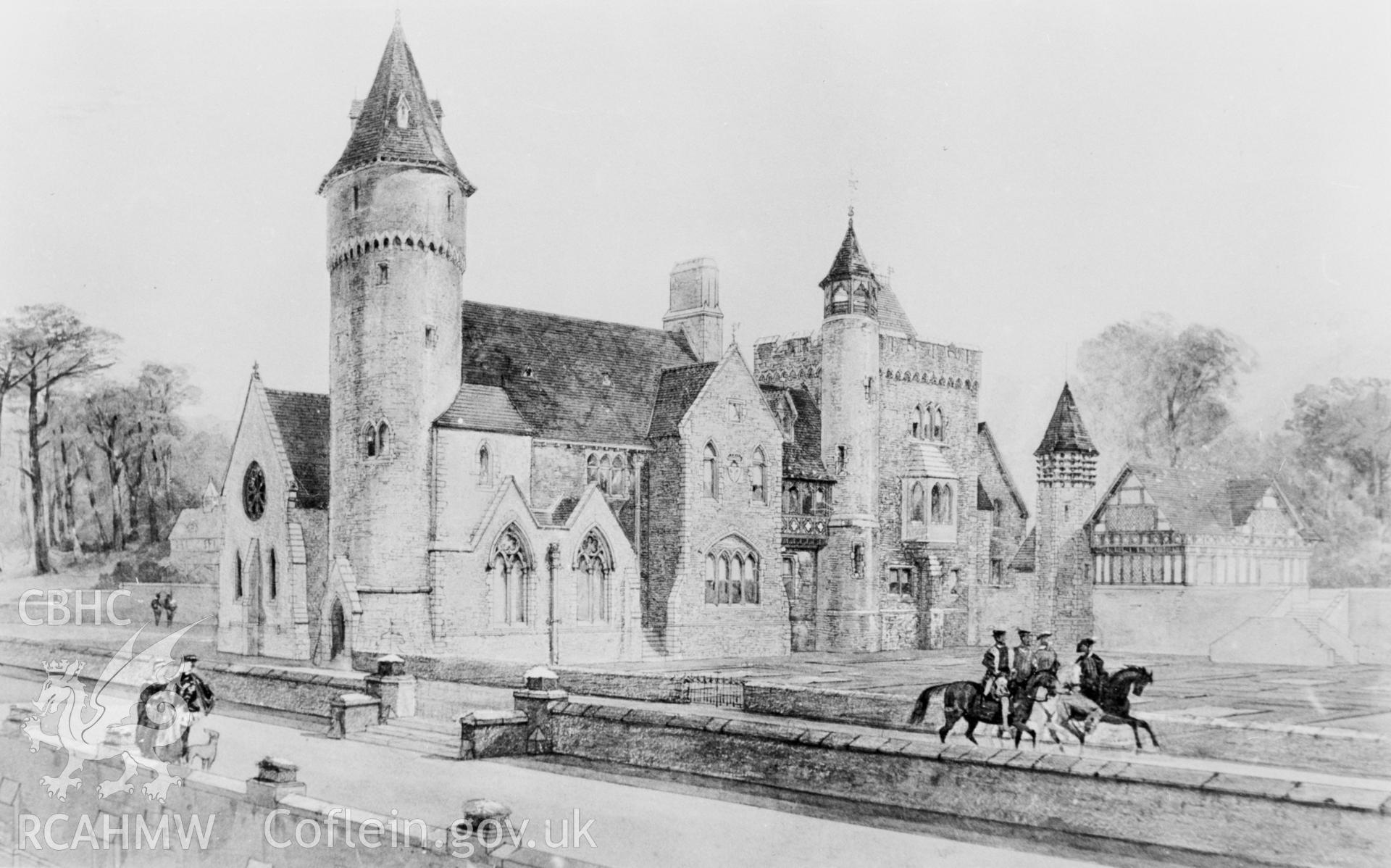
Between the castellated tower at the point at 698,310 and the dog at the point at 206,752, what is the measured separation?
17809 mm

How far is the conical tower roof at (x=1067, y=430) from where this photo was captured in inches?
760

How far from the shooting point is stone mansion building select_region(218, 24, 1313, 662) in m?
24.8

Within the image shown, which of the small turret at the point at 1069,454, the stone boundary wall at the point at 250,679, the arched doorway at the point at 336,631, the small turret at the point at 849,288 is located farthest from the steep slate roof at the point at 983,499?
the stone boundary wall at the point at 250,679

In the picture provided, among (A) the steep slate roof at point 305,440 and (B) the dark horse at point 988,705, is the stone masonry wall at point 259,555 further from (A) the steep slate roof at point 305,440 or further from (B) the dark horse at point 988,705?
(B) the dark horse at point 988,705

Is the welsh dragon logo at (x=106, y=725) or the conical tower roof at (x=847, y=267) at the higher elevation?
the conical tower roof at (x=847, y=267)

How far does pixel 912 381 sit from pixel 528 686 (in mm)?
19950

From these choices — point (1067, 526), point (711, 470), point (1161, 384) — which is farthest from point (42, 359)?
point (1067, 526)

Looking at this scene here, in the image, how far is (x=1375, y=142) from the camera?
12695 millimetres

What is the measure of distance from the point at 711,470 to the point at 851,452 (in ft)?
14.1

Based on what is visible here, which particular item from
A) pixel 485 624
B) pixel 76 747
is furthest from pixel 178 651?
pixel 76 747

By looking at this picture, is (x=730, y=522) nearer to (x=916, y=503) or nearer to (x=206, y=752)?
(x=916, y=503)

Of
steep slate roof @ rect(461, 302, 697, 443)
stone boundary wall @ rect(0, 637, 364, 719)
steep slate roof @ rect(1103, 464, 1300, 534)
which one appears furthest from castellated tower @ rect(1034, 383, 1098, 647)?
stone boundary wall @ rect(0, 637, 364, 719)

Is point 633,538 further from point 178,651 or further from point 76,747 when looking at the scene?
point 76,747

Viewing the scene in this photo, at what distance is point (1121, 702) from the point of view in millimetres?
13375
